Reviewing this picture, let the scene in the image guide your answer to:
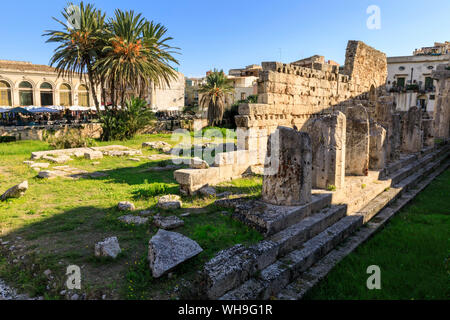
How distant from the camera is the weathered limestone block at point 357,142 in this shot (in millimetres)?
7270

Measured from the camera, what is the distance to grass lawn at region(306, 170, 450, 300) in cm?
350

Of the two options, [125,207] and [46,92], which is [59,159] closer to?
[125,207]

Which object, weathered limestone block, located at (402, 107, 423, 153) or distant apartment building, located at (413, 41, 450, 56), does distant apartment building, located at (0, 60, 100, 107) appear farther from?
distant apartment building, located at (413, 41, 450, 56)

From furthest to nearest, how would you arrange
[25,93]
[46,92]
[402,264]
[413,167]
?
[46,92] → [25,93] → [413,167] → [402,264]

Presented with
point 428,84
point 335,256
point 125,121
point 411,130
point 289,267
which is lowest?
point 335,256

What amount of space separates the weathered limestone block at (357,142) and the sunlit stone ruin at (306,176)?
23mm


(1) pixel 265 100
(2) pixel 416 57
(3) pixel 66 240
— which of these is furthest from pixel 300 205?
(2) pixel 416 57

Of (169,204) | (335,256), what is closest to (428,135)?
(335,256)

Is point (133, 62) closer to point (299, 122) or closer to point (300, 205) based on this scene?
point (299, 122)

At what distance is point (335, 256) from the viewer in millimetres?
4438

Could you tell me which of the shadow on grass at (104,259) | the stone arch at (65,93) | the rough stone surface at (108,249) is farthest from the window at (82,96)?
the rough stone surface at (108,249)

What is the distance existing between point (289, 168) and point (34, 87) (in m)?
41.0

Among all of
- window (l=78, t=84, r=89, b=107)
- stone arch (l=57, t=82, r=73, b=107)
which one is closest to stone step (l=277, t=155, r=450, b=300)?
stone arch (l=57, t=82, r=73, b=107)
